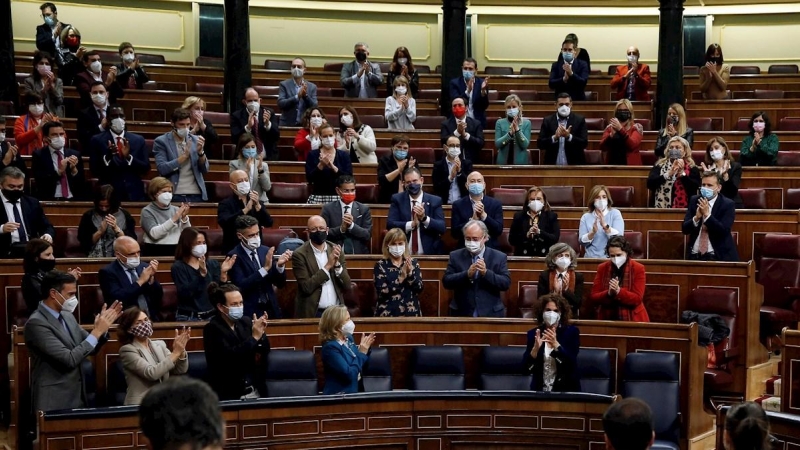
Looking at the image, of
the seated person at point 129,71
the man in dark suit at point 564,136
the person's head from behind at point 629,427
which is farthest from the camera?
the seated person at point 129,71

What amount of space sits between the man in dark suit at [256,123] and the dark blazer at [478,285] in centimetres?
239

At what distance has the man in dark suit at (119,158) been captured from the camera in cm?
825

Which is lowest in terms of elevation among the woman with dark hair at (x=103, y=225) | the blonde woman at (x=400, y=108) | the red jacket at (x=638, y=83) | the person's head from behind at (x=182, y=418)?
the person's head from behind at (x=182, y=418)

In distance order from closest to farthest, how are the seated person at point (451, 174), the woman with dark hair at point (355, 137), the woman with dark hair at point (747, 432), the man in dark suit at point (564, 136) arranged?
the woman with dark hair at point (747, 432), the seated person at point (451, 174), the woman with dark hair at point (355, 137), the man in dark suit at point (564, 136)

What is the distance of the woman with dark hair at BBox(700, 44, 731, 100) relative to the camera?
11031 millimetres

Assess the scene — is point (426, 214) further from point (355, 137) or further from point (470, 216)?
point (355, 137)

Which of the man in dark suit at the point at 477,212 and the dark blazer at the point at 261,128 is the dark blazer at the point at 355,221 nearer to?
the man in dark suit at the point at 477,212

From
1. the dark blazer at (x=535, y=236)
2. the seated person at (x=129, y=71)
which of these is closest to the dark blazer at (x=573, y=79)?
the dark blazer at (x=535, y=236)

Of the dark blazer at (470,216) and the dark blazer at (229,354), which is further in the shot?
the dark blazer at (470,216)

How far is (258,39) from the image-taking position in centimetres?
1383

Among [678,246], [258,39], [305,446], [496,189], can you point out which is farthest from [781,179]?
[258,39]

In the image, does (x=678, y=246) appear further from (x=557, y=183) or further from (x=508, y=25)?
(x=508, y=25)

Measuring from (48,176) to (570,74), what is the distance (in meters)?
4.74

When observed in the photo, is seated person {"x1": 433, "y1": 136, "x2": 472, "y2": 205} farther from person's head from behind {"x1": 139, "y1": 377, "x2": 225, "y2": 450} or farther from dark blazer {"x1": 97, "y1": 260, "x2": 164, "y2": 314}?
person's head from behind {"x1": 139, "y1": 377, "x2": 225, "y2": 450}
